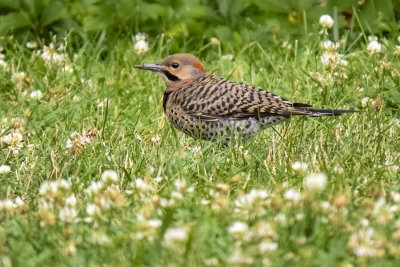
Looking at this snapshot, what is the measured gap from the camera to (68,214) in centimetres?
360

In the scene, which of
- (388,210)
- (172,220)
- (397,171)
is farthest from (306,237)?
(397,171)

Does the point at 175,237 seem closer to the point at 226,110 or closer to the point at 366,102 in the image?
the point at 226,110

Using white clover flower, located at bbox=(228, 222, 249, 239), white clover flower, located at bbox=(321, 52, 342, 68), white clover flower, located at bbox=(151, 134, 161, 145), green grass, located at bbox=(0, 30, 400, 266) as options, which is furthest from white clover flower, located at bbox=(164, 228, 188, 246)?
white clover flower, located at bbox=(321, 52, 342, 68)

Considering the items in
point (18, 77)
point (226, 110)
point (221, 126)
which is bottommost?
point (18, 77)

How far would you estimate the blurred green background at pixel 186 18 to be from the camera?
7.70 m

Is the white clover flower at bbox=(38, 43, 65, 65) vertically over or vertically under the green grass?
under

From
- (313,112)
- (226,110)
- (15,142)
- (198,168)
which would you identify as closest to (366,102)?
(313,112)

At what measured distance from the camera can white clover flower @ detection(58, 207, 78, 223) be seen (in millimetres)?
3576

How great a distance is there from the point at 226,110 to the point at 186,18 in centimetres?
266

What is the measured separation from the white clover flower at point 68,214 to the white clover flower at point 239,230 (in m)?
0.79

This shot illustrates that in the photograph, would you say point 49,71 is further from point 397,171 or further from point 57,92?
point 397,171

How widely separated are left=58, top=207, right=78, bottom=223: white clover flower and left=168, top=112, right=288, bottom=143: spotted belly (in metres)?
2.02

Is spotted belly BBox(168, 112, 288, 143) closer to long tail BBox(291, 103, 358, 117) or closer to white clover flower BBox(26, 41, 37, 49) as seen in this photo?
long tail BBox(291, 103, 358, 117)

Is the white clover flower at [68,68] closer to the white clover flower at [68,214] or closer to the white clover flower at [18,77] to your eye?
the white clover flower at [18,77]
